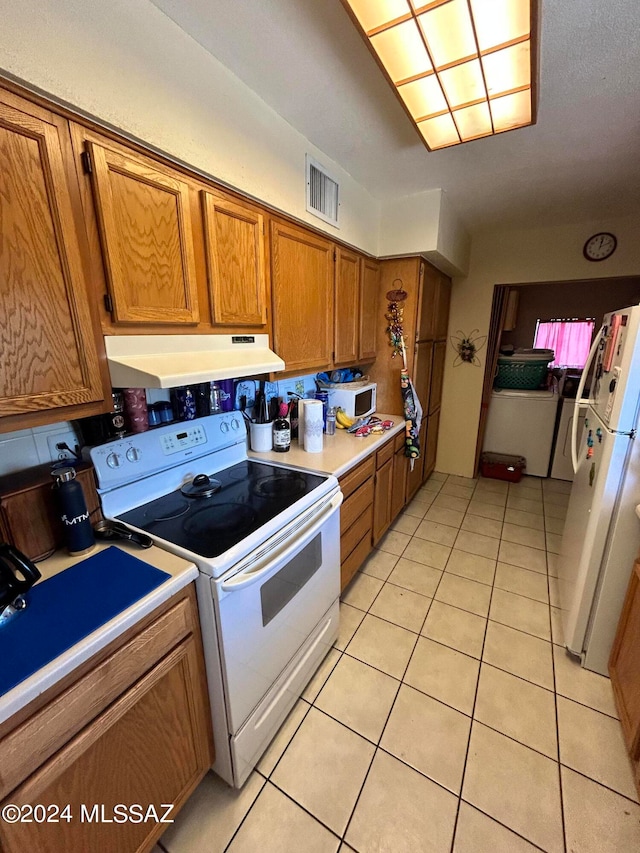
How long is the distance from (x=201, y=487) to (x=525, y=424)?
350 centimetres

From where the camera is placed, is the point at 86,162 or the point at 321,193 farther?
the point at 321,193

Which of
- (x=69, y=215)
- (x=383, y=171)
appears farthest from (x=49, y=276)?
(x=383, y=171)

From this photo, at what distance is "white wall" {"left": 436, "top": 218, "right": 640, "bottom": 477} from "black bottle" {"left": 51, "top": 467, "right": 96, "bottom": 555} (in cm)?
333

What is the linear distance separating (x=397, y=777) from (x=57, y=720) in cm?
118

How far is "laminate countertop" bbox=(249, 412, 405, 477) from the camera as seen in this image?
1743mm

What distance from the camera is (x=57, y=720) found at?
73 centimetres

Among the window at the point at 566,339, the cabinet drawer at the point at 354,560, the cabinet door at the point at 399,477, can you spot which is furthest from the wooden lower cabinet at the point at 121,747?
the window at the point at 566,339

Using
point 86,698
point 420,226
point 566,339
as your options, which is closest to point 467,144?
point 420,226

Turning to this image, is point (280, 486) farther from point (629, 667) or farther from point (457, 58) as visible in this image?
point (457, 58)

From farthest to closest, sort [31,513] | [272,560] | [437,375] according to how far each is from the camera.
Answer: [437,375] → [272,560] → [31,513]

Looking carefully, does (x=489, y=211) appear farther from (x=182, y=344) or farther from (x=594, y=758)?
(x=594, y=758)

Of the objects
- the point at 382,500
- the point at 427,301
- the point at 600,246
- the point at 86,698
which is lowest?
the point at 382,500

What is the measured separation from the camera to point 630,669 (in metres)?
1.37

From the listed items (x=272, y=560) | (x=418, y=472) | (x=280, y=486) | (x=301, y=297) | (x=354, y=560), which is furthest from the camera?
(x=418, y=472)
